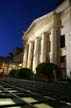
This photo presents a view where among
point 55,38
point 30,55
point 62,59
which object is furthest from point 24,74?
point 30,55

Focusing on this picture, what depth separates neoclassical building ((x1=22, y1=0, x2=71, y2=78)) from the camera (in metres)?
30.6

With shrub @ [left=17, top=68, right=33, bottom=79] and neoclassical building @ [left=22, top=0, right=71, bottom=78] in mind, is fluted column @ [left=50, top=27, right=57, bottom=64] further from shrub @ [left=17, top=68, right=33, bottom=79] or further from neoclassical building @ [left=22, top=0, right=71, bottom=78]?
shrub @ [left=17, top=68, right=33, bottom=79]

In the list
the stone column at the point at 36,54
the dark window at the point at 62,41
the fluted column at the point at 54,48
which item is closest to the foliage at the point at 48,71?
the fluted column at the point at 54,48

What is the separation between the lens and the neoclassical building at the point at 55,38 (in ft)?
100

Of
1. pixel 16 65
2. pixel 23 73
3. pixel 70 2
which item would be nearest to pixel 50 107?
pixel 23 73

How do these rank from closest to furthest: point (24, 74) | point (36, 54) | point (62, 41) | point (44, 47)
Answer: point (24, 74), point (62, 41), point (44, 47), point (36, 54)

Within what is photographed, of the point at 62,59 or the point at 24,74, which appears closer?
the point at 24,74

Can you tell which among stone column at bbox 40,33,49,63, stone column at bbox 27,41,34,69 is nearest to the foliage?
stone column at bbox 40,33,49,63

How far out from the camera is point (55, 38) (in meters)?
33.4

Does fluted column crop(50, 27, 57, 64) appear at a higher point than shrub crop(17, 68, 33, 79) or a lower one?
higher

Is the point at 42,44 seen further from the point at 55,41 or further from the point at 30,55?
the point at 30,55

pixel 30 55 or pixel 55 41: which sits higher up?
pixel 55 41

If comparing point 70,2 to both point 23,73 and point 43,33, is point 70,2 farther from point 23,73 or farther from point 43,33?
point 23,73

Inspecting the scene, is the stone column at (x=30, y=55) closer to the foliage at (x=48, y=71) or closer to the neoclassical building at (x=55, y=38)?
the neoclassical building at (x=55, y=38)
